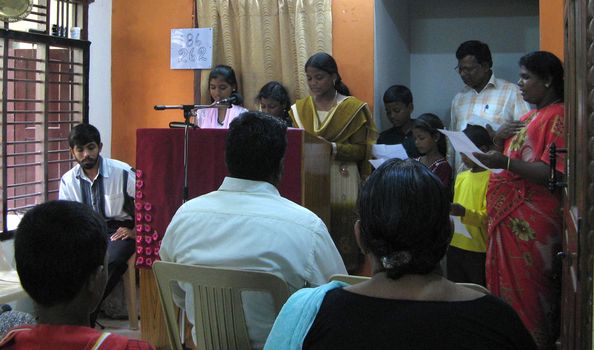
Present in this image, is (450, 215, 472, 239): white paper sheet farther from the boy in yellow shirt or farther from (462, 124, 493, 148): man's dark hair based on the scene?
(462, 124, 493, 148): man's dark hair

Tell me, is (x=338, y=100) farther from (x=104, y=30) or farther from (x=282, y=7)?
(x=104, y=30)

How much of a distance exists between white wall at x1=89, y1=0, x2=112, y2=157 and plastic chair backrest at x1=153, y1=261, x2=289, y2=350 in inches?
129

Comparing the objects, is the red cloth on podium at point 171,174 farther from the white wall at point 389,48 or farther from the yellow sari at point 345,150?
the white wall at point 389,48

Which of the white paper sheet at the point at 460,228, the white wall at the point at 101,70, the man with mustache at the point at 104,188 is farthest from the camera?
the white wall at the point at 101,70

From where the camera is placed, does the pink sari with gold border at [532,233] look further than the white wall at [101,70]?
No

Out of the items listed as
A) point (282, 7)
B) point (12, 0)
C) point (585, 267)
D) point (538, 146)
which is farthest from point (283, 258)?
point (282, 7)

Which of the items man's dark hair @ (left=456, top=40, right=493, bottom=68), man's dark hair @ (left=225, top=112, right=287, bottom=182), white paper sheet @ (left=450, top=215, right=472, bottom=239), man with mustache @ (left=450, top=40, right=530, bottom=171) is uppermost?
man's dark hair @ (left=456, top=40, right=493, bottom=68)

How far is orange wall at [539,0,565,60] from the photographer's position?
154 inches

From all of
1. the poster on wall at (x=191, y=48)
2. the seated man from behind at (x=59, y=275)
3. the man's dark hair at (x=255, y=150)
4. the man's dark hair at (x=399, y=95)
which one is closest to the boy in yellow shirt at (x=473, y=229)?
the man's dark hair at (x=399, y=95)

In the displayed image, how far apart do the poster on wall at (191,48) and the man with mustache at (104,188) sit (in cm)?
98

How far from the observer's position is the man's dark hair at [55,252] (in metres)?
1.35

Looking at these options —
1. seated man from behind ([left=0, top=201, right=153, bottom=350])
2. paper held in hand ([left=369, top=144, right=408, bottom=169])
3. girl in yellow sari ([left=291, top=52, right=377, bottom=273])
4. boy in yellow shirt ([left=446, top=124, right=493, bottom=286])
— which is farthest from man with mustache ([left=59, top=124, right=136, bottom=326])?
seated man from behind ([left=0, top=201, right=153, bottom=350])


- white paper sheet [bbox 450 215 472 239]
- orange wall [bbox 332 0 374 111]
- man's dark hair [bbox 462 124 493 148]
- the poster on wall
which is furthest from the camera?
Answer: the poster on wall

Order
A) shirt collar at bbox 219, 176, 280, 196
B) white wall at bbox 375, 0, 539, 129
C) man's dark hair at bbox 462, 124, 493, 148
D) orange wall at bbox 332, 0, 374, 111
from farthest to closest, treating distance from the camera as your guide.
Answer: white wall at bbox 375, 0, 539, 129
orange wall at bbox 332, 0, 374, 111
man's dark hair at bbox 462, 124, 493, 148
shirt collar at bbox 219, 176, 280, 196
